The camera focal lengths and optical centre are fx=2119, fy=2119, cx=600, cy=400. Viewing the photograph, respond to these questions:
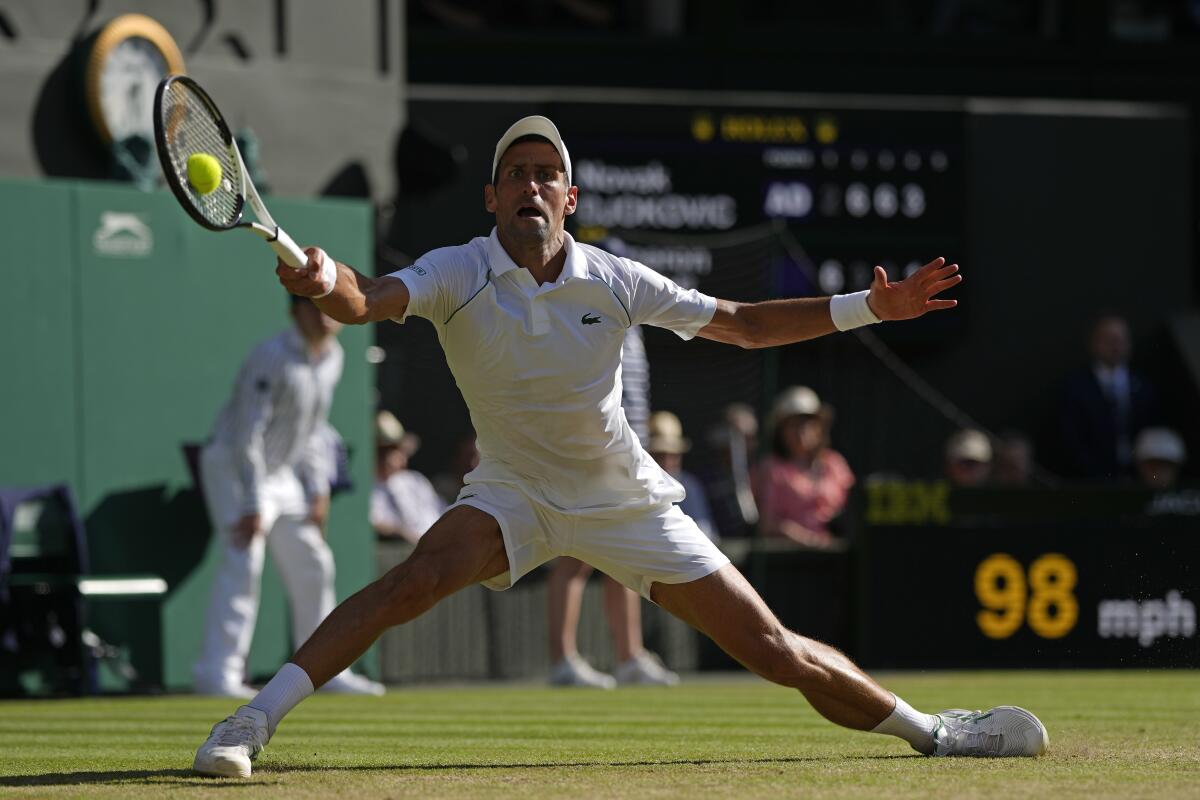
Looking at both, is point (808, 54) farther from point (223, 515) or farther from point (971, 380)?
point (223, 515)

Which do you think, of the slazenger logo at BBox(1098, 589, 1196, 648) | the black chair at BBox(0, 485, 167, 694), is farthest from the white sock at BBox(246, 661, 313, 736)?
the slazenger logo at BBox(1098, 589, 1196, 648)

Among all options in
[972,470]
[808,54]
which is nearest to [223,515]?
[972,470]

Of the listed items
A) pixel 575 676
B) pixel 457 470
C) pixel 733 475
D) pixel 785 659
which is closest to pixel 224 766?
pixel 785 659

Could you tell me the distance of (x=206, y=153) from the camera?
7062 mm

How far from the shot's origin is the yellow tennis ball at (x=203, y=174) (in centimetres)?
671

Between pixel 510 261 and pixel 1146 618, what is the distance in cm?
937

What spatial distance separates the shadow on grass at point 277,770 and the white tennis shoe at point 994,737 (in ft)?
0.54

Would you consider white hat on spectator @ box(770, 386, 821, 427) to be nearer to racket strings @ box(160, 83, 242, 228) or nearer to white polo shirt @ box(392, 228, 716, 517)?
white polo shirt @ box(392, 228, 716, 517)

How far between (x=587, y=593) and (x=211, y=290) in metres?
3.45

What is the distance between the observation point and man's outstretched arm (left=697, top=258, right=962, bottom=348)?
7117 millimetres

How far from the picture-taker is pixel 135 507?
41.5ft

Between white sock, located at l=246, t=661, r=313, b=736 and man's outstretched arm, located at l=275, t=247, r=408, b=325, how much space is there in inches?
44.5

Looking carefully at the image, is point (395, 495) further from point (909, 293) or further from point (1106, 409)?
point (909, 293)

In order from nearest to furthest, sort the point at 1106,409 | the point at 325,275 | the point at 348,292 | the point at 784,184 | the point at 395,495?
the point at 325,275, the point at 348,292, the point at 395,495, the point at 784,184, the point at 1106,409
